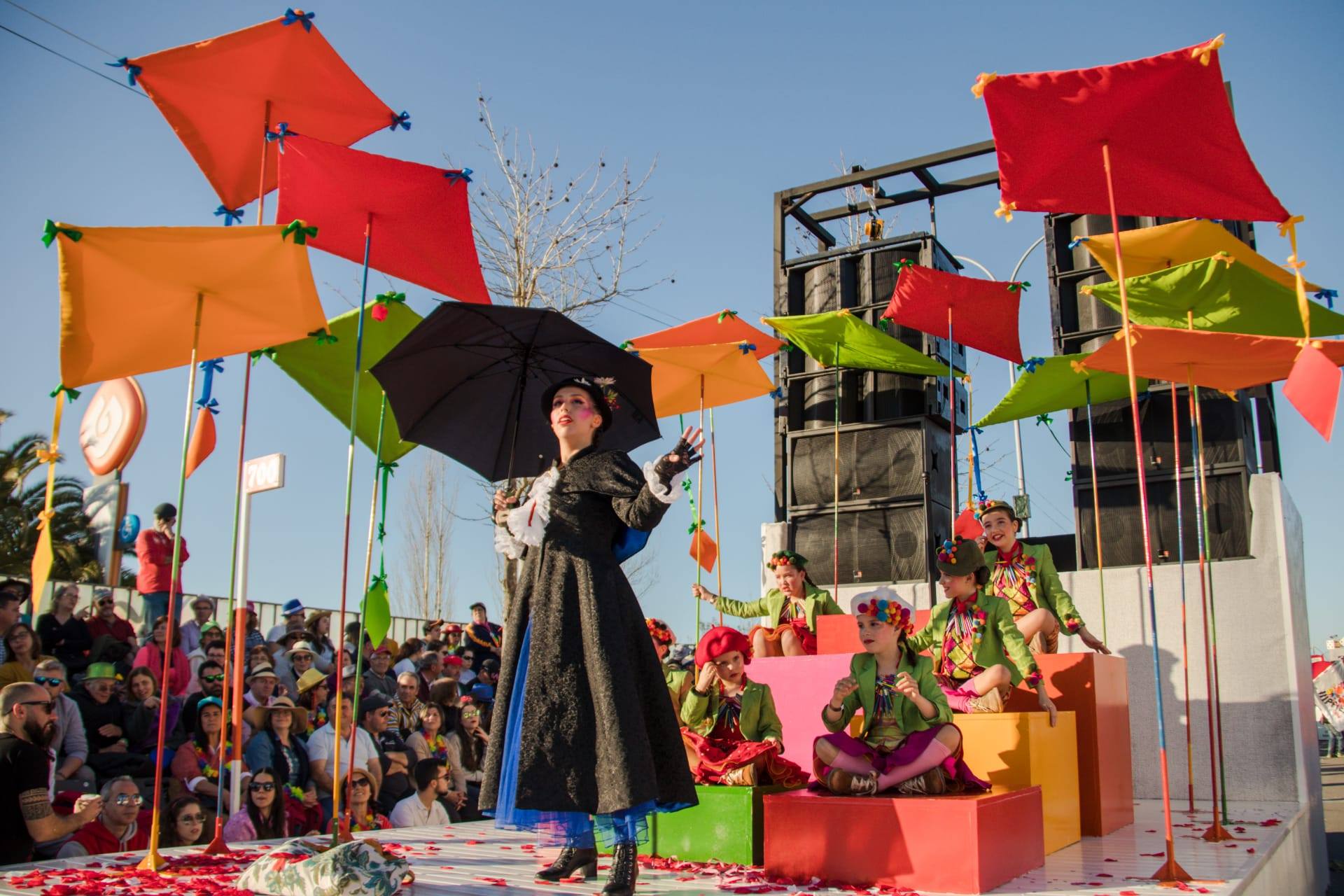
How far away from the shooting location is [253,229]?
3.95 m

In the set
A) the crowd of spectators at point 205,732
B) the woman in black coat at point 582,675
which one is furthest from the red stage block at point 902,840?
the crowd of spectators at point 205,732

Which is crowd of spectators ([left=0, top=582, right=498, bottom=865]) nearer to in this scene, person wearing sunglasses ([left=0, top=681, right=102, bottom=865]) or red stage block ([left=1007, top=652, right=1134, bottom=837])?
person wearing sunglasses ([left=0, top=681, right=102, bottom=865])

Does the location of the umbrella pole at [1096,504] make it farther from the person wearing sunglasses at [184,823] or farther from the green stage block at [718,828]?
the person wearing sunglasses at [184,823]

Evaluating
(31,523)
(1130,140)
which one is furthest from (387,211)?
(31,523)

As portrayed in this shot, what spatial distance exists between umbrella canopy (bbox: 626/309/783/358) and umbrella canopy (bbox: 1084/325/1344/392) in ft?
10.6

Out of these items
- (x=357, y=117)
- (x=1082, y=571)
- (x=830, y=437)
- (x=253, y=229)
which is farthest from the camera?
(x=830, y=437)

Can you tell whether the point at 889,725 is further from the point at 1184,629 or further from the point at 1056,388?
the point at 1056,388

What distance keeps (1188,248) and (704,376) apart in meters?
3.46

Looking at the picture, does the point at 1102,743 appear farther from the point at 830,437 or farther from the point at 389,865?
the point at 830,437

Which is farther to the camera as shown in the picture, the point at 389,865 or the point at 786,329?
the point at 786,329

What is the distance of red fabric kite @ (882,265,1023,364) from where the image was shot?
8250mm

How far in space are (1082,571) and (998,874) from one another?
5181 mm

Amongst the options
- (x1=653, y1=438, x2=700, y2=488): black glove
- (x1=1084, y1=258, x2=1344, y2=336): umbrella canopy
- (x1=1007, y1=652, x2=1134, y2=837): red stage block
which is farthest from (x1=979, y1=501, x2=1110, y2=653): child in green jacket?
(x1=653, y1=438, x2=700, y2=488): black glove

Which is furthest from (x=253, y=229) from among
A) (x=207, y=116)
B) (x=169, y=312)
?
(x=207, y=116)
